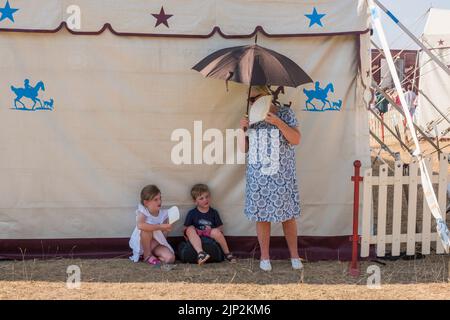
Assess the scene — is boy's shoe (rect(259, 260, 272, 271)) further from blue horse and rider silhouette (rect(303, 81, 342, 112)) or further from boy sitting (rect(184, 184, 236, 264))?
blue horse and rider silhouette (rect(303, 81, 342, 112))

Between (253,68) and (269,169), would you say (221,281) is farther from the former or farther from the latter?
(253,68)

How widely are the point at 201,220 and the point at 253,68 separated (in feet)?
4.77

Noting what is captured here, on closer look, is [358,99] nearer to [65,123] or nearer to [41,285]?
[65,123]

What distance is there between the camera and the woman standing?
4.39 meters

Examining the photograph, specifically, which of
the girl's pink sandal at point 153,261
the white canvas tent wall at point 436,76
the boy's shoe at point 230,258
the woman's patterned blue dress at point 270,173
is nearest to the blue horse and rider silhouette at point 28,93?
the girl's pink sandal at point 153,261

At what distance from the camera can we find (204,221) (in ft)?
15.7

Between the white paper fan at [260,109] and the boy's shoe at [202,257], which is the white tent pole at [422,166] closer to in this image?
the white paper fan at [260,109]

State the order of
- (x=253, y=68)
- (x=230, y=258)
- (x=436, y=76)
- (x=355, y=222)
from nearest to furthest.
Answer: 1. (x=253, y=68)
2. (x=355, y=222)
3. (x=230, y=258)
4. (x=436, y=76)

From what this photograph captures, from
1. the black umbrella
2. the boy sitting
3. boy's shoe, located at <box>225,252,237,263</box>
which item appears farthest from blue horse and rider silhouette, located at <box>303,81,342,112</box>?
boy's shoe, located at <box>225,252,237,263</box>

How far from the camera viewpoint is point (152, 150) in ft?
15.8

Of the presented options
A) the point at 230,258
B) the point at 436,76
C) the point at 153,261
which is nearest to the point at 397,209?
the point at 230,258

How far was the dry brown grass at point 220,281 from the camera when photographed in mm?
3945

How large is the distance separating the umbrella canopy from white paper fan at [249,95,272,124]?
0.77 feet

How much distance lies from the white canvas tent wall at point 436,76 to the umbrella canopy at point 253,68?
30.6 ft
